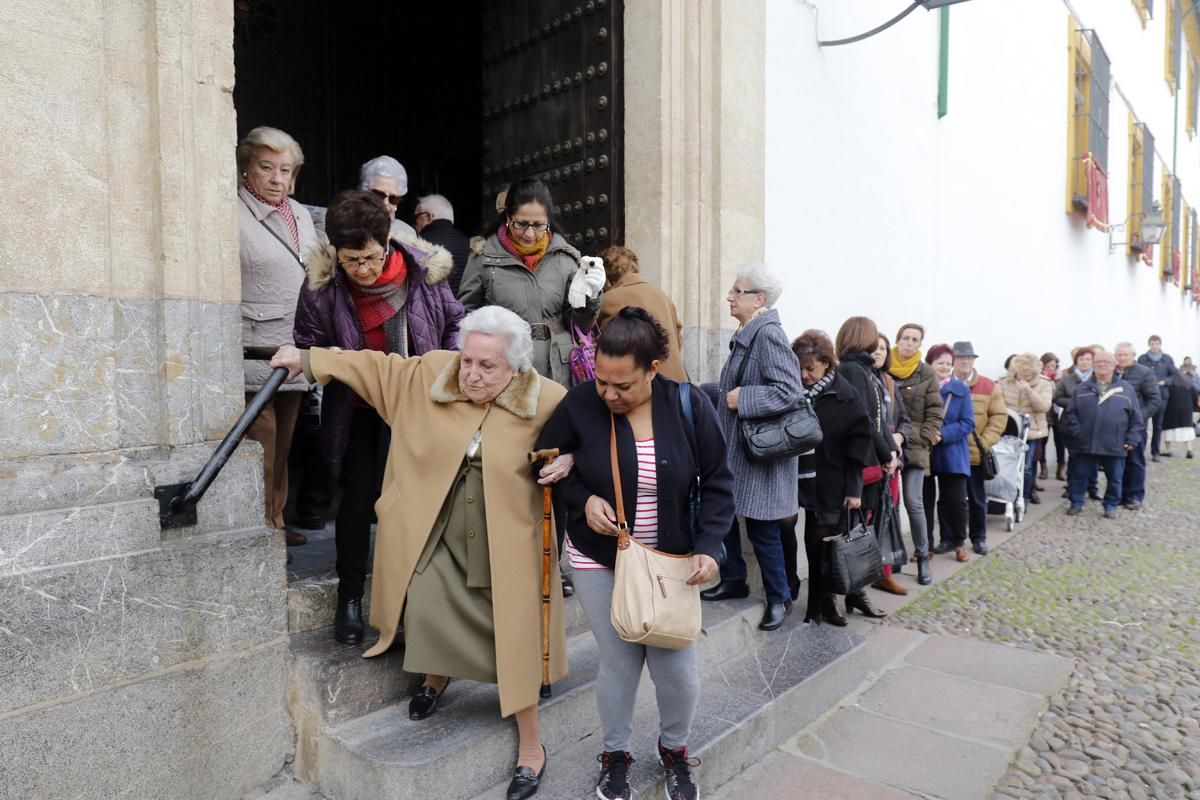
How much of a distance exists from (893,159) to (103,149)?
235 inches

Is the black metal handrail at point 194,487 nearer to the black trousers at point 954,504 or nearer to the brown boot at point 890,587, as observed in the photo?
the brown boot at point 890,587

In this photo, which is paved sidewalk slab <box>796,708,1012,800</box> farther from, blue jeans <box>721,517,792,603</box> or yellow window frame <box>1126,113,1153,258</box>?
yellow window frame <box>1126,113,1153,258</box>

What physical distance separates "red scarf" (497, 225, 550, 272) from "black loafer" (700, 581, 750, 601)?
6.10 ft

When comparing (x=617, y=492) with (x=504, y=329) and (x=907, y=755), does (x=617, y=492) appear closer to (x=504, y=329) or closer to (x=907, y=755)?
(x=504, y=329)

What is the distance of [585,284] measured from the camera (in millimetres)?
3559

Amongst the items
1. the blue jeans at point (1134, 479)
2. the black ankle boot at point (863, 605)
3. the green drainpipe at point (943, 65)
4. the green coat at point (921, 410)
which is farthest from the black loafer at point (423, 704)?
the blue jeans at point (1134, 479)

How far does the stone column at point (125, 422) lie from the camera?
7.22ft

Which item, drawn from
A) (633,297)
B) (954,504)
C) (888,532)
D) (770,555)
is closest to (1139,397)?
(954,504)

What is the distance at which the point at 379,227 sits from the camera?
2.64m

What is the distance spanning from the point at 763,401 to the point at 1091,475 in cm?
643

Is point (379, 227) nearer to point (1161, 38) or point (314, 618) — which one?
point (314, 618)

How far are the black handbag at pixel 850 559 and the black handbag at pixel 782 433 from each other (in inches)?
22.5

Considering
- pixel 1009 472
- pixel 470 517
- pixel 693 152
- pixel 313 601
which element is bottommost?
pixel 1009 472

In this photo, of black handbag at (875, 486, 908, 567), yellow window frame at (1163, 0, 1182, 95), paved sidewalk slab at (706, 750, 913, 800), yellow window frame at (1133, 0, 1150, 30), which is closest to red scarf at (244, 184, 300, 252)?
paved sidewalk slab at (706, 750, 913, 800)
